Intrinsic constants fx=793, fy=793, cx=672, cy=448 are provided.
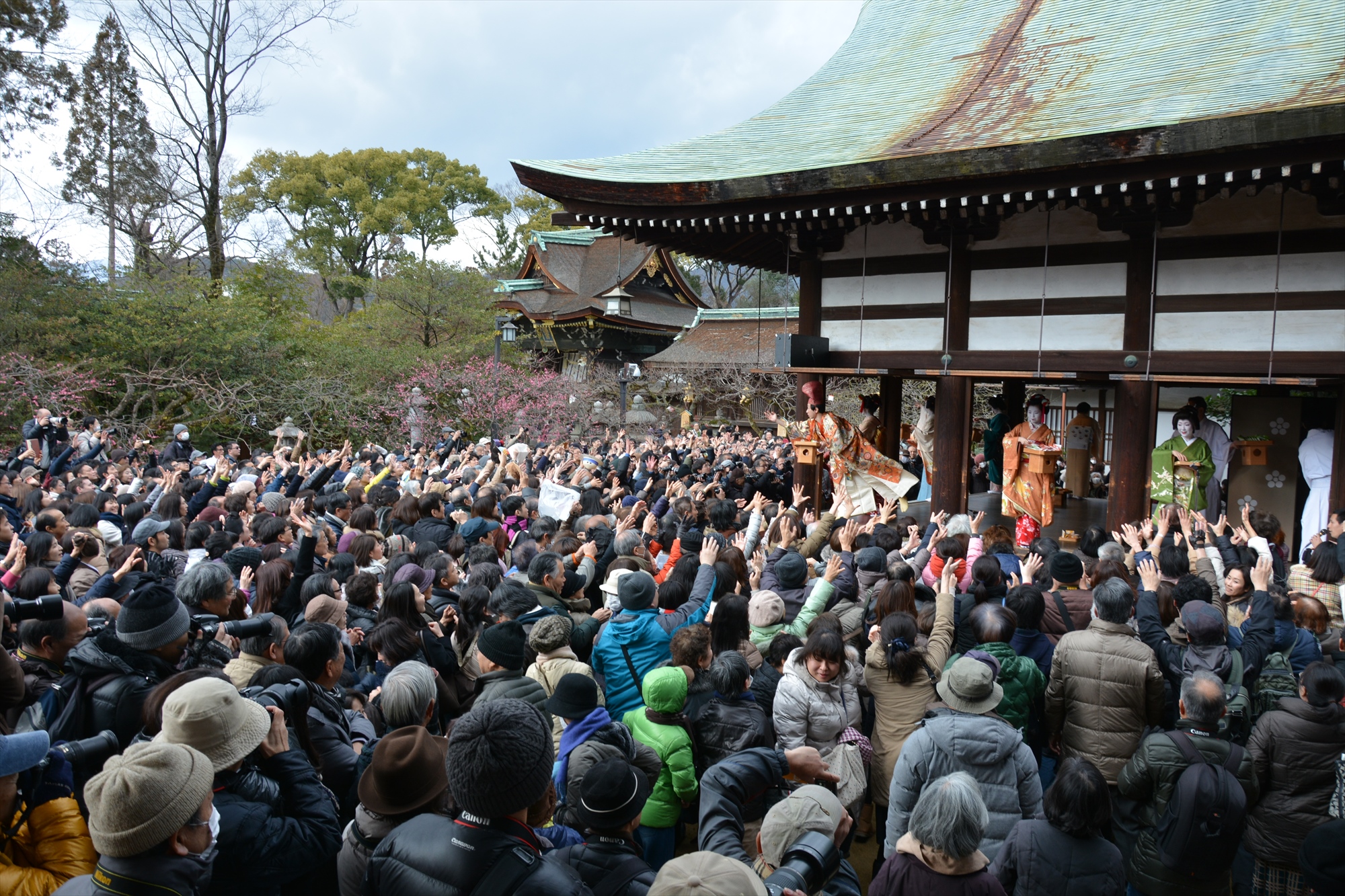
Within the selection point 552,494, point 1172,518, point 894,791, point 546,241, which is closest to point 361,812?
point 894,791

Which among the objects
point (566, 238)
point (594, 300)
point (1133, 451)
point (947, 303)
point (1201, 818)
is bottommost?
point (1201, 818)

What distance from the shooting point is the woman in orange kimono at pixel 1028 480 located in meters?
8.40

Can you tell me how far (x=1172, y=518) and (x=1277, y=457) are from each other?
3.14m

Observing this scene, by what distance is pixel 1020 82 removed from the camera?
370 inches

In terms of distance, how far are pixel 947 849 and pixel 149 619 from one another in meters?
2.71

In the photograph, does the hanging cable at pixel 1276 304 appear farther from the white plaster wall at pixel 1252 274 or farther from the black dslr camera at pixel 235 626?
the black dslr camera at pixel 235 626

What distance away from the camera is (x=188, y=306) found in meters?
16.7

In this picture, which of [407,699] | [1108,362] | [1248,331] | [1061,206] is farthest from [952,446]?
[407,699]

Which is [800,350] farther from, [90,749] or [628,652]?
[90,749]

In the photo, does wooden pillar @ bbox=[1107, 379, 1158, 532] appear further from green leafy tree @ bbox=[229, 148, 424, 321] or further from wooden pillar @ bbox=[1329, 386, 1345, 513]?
green leafy tree @ bbox=[229, 148, 424, 321]

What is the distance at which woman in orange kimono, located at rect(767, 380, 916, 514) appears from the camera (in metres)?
9.74

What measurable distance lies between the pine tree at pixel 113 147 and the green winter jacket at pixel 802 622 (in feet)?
67.5

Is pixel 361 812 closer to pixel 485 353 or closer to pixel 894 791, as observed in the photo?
pixel 894 791

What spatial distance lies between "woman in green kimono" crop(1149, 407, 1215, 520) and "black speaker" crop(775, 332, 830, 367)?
3.66 m
